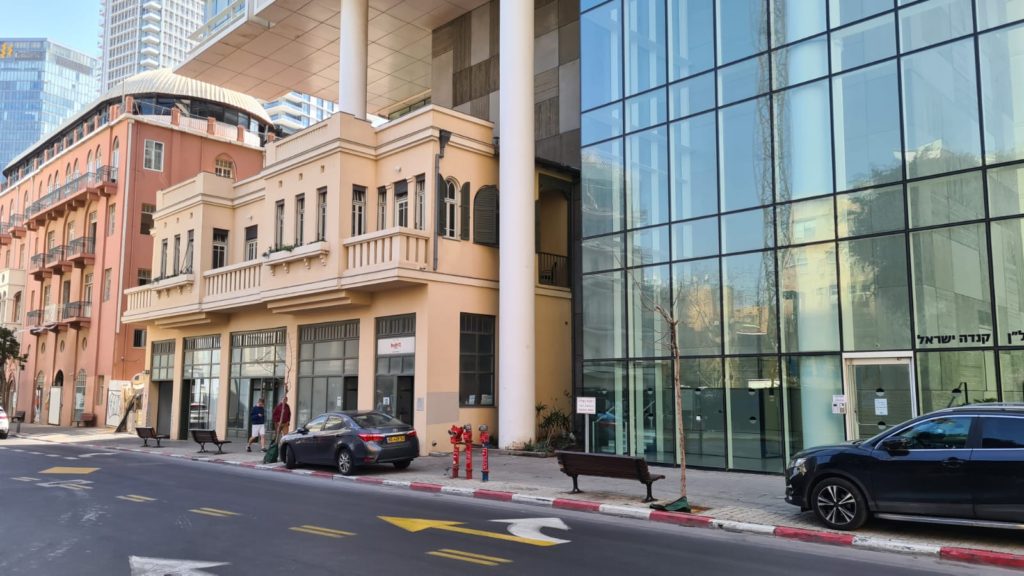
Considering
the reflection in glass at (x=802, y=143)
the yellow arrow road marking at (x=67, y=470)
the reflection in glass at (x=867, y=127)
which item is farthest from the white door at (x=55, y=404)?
the reflection in glass at (x=867, y=127)

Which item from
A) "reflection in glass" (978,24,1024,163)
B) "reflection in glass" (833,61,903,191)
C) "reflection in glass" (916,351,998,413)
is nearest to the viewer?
"reflection in glass" (916,351,998,413)

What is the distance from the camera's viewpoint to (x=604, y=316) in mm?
21250

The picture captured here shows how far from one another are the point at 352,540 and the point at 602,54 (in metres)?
16.6

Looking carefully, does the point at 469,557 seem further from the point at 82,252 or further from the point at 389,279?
the point at 82,252

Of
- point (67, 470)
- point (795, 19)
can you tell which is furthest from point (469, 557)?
point (67, 470)

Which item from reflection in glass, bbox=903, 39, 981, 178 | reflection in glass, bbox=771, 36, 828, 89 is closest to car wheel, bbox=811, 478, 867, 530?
reflection in glass, bbox=903, 39, 981, 178

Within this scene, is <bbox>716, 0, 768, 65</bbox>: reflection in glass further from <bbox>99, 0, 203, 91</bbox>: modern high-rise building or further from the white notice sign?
<bbox>99, 0, 203, 91</bbox>: modern high-rise building

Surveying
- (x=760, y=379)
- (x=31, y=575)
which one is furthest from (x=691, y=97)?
(x=31, y=575)

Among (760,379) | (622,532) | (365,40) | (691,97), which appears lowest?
(622,532)

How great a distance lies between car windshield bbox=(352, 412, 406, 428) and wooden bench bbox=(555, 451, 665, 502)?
230 inches

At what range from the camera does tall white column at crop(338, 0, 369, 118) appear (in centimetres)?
2905

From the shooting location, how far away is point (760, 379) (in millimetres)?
17672

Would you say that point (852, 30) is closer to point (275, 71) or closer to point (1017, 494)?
point (1017, 494)

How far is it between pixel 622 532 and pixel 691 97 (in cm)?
1267
